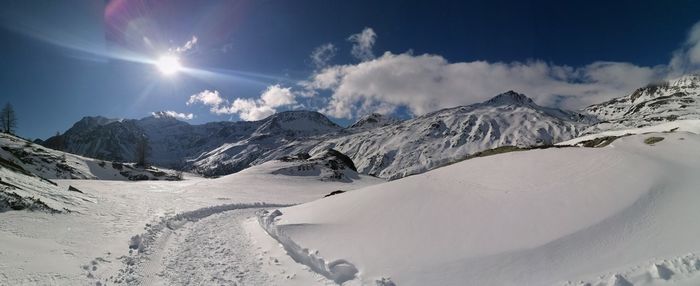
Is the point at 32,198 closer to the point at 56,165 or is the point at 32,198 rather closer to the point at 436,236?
the point at 436,236

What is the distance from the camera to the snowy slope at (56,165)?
49.3m

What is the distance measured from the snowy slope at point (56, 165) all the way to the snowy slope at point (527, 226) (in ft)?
159

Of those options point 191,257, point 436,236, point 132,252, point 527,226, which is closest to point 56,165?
point 132,252

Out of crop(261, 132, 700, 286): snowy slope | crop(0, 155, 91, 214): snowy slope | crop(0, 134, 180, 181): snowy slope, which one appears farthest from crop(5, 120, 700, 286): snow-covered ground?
crop(0, 134, 180, 181): snowy slope

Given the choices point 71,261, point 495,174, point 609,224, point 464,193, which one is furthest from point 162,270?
point 495,174

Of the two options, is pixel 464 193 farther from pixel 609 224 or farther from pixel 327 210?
pixel 327 210

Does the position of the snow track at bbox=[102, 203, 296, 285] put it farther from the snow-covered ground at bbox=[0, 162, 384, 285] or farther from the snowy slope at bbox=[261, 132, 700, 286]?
the snowy slope at bbox=[261, 132, 700, 286]

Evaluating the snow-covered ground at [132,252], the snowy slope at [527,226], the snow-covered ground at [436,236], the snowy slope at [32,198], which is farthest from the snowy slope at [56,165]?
the snowy slope at [527,226]

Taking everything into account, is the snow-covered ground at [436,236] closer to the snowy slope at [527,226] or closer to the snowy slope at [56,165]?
the snowy slope at [527,226]

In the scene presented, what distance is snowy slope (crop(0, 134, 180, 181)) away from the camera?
1940 inches

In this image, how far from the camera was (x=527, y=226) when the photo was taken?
12.0 m

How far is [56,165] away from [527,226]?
68278 millimetres

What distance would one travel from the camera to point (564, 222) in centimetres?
1185

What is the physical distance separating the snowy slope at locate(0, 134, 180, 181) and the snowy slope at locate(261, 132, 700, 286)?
48.4 metres
